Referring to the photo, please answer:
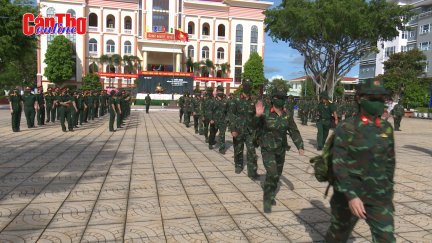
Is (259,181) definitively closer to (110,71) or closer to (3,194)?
(3,194)

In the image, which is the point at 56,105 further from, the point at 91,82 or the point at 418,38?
the point at 418,38

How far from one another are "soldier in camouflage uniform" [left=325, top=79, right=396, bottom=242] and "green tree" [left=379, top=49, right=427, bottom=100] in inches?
1798

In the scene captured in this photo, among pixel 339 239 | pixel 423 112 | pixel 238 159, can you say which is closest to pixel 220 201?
pixel 238 159

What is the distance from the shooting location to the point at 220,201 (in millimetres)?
5355

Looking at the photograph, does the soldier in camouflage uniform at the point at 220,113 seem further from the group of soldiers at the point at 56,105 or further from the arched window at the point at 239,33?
the arched window at the point at 239,33

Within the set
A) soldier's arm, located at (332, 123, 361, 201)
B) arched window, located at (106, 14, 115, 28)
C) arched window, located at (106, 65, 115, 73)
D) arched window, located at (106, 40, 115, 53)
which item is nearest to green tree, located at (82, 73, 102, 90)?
arched window, located at (106, 65, 115, 73)

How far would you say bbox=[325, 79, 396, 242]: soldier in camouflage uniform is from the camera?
2686mm

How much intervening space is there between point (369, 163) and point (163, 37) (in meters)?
59.3

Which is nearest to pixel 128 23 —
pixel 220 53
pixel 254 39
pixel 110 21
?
pixel 110 21

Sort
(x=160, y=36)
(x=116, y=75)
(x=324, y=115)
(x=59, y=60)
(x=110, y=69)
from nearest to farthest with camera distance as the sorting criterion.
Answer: (x=324, y=115) < (x=59, y=60) < (x=116, y=75) < (x=160, y=36) < (x=110, y=69)

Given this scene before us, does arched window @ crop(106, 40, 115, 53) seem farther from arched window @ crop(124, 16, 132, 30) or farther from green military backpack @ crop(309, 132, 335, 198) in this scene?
green military backpack @ crop(309, 132, 335, 198)

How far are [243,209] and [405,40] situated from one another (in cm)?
6621

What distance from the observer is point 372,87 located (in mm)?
2744

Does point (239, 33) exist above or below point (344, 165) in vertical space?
above
